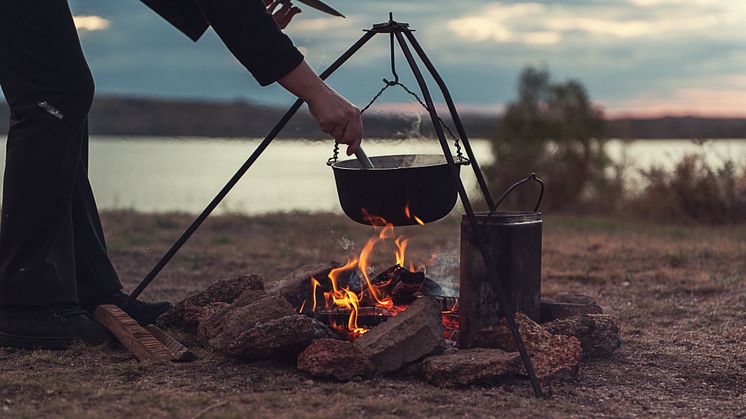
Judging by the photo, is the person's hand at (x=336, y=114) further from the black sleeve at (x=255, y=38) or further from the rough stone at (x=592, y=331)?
the rough stone at (x=592, y=331)

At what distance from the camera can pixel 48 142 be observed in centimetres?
353

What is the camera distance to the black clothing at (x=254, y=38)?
3215mm

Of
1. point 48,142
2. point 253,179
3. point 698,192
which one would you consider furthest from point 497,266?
point 253,179

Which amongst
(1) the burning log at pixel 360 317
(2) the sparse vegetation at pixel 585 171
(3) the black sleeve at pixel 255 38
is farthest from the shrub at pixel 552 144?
(3) the black sleeve at pixel 255 38

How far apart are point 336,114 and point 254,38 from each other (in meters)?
0.43

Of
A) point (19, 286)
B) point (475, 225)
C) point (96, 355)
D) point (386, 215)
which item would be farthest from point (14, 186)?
point (475, 225)

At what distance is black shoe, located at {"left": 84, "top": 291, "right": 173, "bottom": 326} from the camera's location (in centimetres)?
410

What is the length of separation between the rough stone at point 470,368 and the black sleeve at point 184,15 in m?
1.90

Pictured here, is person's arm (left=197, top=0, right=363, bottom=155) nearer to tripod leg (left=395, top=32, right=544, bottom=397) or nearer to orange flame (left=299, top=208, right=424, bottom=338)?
tripod leg (left=395, top=32, right=544, bottom=397)

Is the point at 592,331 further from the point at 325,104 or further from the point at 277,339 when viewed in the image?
the point at 325,104

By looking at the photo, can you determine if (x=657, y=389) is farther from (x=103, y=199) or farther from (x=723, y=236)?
(x=103, y=199)

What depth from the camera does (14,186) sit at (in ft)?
11.7

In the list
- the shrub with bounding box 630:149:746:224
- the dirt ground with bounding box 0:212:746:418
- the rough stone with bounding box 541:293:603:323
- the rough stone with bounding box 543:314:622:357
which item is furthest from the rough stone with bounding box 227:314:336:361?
the shrub with bounding box 630:149:746:224

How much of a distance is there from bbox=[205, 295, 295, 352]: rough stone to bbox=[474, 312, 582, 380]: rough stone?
2.87 feet
